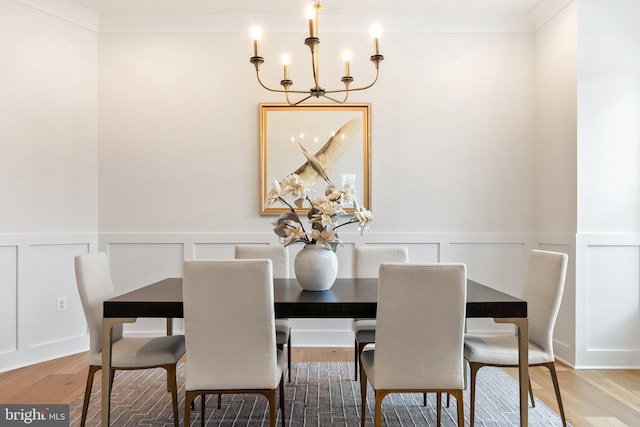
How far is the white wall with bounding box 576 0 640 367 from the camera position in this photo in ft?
10.6

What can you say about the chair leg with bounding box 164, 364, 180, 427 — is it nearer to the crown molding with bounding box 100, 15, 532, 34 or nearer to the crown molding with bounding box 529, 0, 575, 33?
the crown molding with bounding box 100, 15, 532, 34

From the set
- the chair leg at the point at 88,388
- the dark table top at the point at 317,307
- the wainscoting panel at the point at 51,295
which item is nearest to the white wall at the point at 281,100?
the wainscoting panel at the point at 51,295

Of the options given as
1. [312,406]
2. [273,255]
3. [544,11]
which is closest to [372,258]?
[273,255]

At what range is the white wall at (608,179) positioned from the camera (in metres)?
3.23

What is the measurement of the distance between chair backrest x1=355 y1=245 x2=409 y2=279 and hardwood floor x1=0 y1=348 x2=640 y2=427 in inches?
34.5

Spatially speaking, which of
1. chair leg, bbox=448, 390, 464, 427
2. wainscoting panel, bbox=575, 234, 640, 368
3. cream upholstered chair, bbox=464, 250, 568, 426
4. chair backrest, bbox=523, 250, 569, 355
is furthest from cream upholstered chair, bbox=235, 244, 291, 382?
wainscoting panel, bbox=575, 234, 640, 368

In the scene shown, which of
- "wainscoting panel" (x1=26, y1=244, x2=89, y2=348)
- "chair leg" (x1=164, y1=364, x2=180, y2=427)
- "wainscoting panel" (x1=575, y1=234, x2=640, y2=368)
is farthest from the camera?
"wainscoting panel" (x1=26, y1=244, x2=89, y2=348)

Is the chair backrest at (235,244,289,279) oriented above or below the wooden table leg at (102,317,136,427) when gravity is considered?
above

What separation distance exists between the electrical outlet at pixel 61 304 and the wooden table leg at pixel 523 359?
3.23 m

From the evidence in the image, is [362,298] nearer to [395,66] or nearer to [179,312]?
[179,312]

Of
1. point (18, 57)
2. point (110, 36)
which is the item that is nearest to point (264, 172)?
point (110, 36)

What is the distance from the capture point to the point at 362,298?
2078mm

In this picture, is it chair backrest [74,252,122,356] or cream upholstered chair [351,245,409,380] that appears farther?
cream upholstered chair [351,245,409,380]

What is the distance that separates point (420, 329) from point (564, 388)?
5.47ft
